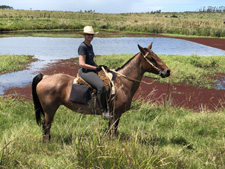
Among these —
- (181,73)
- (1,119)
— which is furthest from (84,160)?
(181,73)

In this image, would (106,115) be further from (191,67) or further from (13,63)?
(13,63)

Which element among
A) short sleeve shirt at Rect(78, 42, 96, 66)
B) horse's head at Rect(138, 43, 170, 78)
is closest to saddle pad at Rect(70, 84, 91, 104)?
short sleeve shirt at Rect(78, 42, 96, 66)

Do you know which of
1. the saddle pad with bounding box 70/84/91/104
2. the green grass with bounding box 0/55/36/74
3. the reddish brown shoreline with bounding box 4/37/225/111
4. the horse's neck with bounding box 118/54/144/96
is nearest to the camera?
the saddle pad with bounding box 70/84/91/104

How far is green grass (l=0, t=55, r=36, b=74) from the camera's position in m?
14.4

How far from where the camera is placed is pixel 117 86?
4.40 meters

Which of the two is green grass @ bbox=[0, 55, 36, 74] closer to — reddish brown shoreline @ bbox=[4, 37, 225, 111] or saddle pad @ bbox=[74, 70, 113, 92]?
reddish brown shoreline @ bbox=[4, 37, 225, 111]

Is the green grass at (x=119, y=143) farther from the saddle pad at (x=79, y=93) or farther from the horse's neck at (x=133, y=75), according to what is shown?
the horse's neck at (x=133, y=75)

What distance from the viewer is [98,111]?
449 cm

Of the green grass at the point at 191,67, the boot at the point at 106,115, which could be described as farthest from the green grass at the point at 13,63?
the boot at the point at 106,115

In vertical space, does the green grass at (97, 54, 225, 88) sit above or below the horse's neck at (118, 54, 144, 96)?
below

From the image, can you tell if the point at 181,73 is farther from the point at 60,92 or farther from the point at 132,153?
the point at 132,153

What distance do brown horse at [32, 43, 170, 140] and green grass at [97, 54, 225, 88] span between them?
752 centimetres

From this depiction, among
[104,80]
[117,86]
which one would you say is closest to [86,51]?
[104,80]

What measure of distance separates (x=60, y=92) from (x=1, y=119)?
2301 mm
